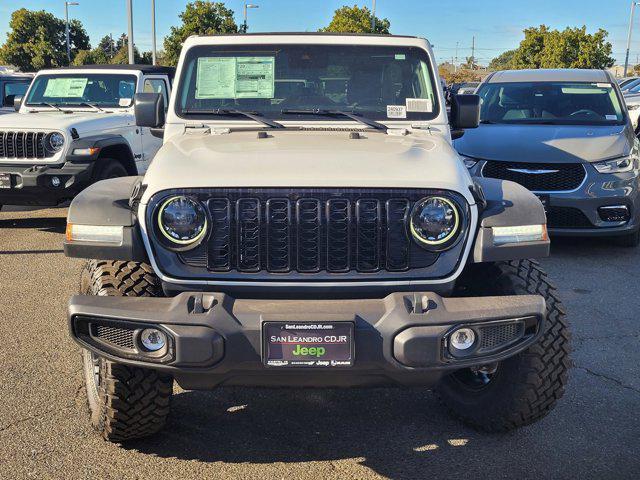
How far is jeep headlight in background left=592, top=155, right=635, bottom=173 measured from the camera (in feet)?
22.6

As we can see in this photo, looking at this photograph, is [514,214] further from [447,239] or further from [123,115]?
[123,115]

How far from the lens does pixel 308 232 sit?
115 inches

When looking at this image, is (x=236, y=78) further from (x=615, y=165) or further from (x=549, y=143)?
(x=615, y=165)

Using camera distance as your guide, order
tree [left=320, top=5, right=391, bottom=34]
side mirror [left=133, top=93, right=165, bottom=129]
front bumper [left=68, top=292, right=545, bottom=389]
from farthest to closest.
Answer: tree [left=320, top=5, right=391, bottom=34]
side mirror [left=133, top=93, right=165, bottom=129]
front bumper [left=68, top=292, right=545, bottom=389]

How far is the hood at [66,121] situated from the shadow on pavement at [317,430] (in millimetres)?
4703

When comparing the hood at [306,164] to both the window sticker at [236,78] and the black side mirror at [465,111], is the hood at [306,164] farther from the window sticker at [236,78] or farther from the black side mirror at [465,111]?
the black side mirror at [465,111]

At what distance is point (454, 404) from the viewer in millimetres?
3613

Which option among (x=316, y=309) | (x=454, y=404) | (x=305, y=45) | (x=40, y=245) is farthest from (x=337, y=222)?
(x=40, y=245)

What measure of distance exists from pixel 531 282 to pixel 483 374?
2.12 ft

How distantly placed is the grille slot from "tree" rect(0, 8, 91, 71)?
4528cm

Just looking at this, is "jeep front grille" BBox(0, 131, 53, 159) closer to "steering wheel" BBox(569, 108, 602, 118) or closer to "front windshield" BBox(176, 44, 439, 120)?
"front windshield" BBox(176, 44, 439, 120)

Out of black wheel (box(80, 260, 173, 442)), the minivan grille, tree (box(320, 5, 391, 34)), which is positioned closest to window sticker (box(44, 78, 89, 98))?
black wheel (box(80, 260, 173, 442))

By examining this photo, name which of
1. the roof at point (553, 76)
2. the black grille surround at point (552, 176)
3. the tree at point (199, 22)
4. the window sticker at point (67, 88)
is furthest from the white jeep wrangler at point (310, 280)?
the tree at point (199, 22)

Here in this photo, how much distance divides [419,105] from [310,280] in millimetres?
1635
